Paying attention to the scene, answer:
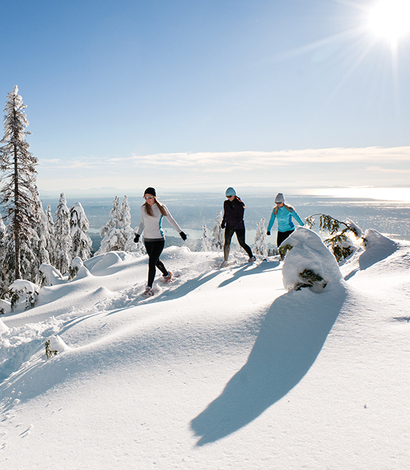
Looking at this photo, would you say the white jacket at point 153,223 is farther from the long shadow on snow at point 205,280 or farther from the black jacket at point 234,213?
the black jacket at point 234,213

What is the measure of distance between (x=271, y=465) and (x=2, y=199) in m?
19.9

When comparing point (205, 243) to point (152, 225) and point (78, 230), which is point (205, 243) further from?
point (152, 225)

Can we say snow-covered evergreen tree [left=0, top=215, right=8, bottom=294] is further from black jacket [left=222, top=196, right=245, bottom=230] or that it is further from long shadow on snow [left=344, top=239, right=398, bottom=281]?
long shadow on snow [left=344, top=239, right=398, bottom=281]

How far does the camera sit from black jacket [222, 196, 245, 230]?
289 inches

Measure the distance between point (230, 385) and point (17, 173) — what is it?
18841 millimetres

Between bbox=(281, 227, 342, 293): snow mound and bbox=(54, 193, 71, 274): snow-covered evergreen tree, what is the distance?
25.1 m

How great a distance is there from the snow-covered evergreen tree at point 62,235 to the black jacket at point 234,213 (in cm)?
2157

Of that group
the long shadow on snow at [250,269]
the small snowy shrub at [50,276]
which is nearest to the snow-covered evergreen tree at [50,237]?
the small snowy shrub at [50,276]

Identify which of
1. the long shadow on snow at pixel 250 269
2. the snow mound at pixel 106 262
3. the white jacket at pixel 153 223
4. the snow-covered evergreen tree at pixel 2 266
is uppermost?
the white jacket at pixel 153 223

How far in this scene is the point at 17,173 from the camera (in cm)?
1597

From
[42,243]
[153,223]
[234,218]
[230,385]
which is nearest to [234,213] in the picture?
[234,218]

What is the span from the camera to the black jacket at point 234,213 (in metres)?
7.34

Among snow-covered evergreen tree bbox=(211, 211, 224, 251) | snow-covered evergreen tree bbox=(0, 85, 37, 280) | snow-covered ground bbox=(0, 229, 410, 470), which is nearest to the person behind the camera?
snow-covered ground bbox=(0, 229, 410, 470)

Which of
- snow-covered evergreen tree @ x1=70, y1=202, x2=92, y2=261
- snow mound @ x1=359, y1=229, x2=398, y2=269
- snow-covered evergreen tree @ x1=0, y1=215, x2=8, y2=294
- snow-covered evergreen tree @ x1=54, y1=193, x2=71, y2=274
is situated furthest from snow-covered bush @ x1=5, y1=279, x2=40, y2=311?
snow-covered evergreen tree @ x1=0, y1=215, x2=8, y2=294
